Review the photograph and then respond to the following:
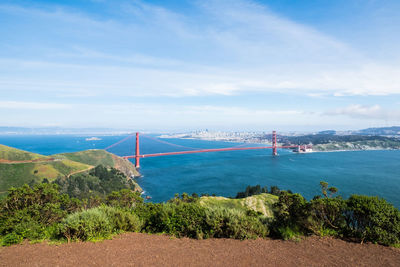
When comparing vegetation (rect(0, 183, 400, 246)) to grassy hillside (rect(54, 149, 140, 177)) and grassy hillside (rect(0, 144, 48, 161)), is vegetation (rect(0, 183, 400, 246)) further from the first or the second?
grassy hillside (rect(54, 149, 140, 177))

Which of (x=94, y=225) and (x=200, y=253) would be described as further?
(x=94, y=225)

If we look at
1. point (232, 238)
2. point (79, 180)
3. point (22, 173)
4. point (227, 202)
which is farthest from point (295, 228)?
point (22, 173)

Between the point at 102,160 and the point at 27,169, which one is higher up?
the point at 27,169

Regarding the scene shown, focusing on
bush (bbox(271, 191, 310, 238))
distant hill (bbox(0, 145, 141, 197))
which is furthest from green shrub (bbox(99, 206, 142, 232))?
distant hill (bbox(0, 145, 141, 197))

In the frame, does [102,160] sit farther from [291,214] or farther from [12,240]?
[291,214]

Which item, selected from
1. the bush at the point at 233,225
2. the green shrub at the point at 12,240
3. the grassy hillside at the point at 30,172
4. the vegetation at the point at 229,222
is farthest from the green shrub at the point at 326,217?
the grassy hillside at the point at 30,172

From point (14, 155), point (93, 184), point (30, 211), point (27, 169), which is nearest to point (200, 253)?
point (30, 211)

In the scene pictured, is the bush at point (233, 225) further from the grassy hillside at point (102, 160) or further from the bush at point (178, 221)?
the grassy hillside at point (102, 160)
